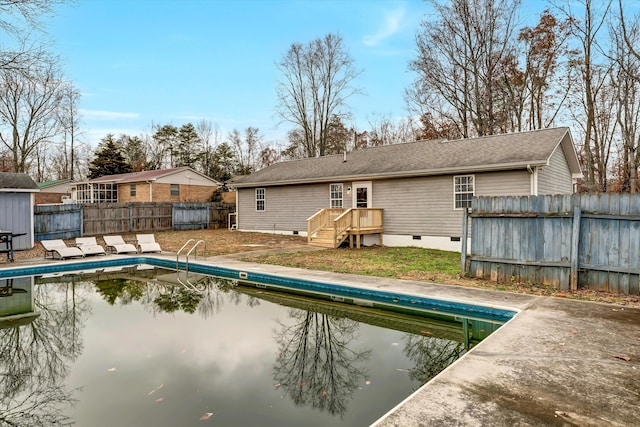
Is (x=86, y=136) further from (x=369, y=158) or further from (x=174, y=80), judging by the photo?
(x=369, y=158)

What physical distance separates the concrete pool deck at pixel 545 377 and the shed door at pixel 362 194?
10.3 metres

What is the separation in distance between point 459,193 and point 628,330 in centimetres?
908

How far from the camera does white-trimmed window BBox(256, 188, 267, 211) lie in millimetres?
20808

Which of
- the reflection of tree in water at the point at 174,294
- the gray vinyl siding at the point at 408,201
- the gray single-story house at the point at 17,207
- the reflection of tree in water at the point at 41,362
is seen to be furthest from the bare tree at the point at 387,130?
the reflection of tree in water at the point at 41,362

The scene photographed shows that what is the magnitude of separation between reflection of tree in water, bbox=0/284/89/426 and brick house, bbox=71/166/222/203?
65.1 feet

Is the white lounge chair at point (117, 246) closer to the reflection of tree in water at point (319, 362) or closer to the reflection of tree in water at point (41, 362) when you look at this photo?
the reflection of tree in water at point (41, 362)

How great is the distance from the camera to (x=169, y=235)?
2027cm

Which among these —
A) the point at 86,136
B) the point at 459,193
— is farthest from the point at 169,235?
the point at 86,136

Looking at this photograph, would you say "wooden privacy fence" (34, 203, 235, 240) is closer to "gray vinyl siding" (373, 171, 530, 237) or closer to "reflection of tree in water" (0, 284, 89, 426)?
"reflection of tree in water" (0, 284, 89, 426)

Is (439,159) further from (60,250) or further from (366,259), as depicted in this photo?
(60,250)

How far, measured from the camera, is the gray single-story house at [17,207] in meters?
13.7

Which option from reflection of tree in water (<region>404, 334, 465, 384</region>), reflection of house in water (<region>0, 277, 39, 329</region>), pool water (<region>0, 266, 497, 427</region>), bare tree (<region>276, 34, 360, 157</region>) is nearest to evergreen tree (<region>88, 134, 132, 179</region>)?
bare tree (<region>276, 34, 360, 157</region>)

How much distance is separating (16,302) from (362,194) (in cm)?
1207

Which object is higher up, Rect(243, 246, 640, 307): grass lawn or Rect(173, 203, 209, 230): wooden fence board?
Rect(173, 203, 209, 230): wooden fence board
